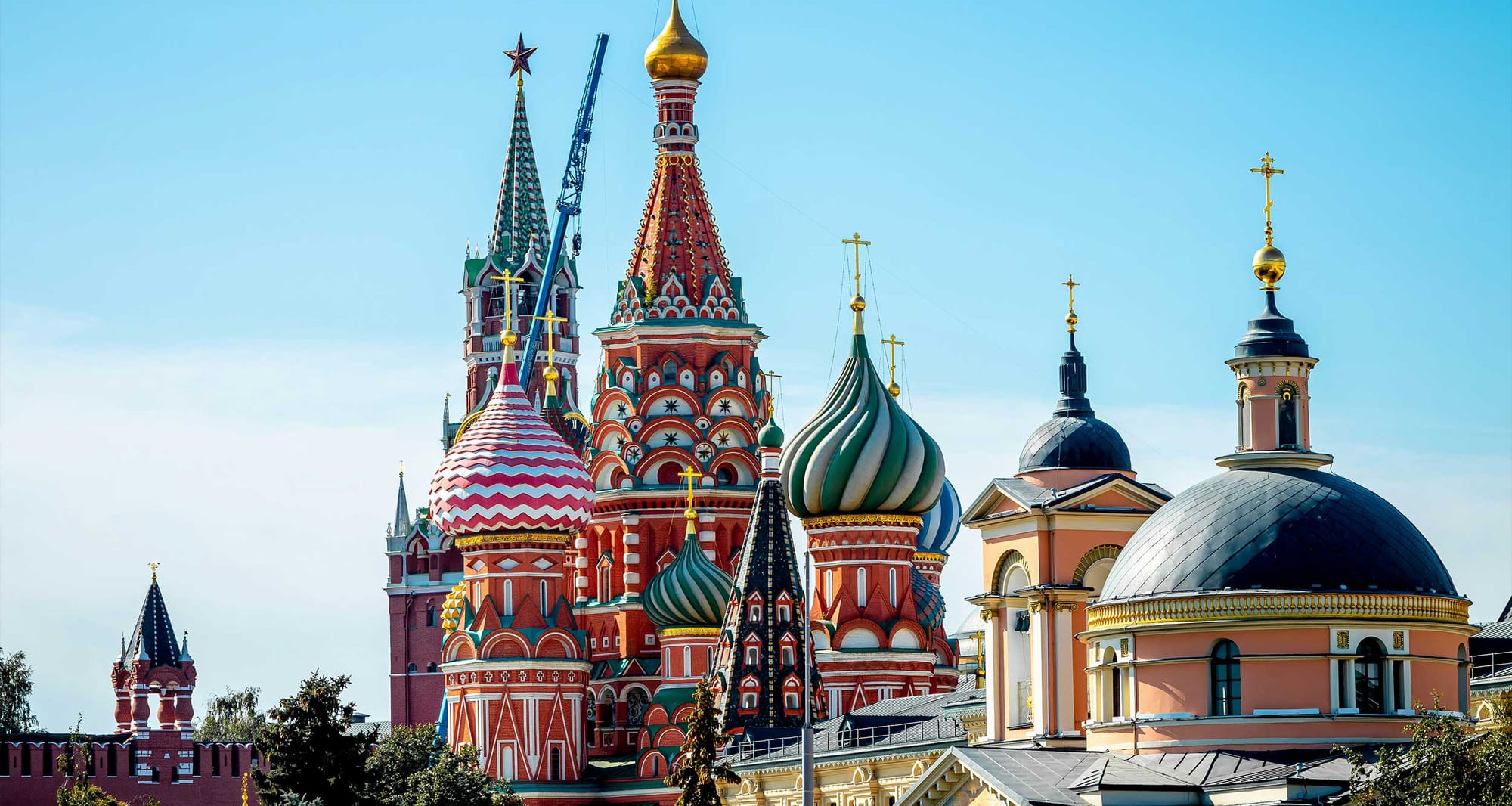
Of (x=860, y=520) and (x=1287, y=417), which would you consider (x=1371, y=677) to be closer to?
(x=1287, y=417)

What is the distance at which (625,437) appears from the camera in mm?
77938

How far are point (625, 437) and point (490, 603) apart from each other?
20.5 ft

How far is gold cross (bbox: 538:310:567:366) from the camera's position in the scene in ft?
285

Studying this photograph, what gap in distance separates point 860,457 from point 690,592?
5.67m

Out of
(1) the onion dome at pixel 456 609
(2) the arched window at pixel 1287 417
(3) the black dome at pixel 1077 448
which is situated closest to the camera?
(2) the arched window at pixel 1287 417

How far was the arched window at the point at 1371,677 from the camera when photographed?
46.8m

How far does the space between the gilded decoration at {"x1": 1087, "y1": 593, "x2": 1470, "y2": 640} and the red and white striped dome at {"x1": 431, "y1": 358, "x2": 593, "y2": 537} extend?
A: 1113 inches

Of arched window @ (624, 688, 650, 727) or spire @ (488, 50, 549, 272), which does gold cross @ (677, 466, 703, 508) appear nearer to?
arched window @ (624, 688, 650, 727)

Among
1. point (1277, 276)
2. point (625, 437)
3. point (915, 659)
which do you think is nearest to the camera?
point (1277, 276)

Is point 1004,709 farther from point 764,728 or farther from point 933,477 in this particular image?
point 933,477

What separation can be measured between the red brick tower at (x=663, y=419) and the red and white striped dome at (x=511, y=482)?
1966 millimetres

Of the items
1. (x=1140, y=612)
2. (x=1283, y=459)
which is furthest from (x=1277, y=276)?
(x=1140, y=612)

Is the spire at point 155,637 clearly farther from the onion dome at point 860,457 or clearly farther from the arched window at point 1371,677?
the arched window at point 1371,677

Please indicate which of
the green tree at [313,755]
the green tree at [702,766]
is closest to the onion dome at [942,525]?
the green tree at [702,766]
